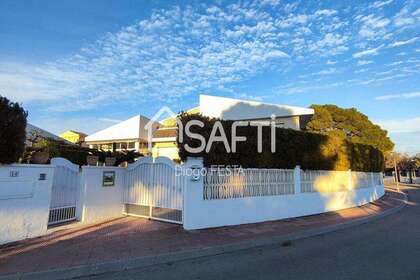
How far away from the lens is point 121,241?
23.1 ft

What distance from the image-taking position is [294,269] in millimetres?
5309

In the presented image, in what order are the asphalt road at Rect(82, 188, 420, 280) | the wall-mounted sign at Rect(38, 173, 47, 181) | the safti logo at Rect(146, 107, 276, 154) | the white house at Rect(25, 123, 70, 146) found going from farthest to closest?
the white house at Rect(25, 123, 70, 146), the safti logo at Rect(146, 107, 276, 154), the wall-mounted sign at Rect(38, 173, 47, 181), the asphalt road at Rect(82, 188, 420, 280)

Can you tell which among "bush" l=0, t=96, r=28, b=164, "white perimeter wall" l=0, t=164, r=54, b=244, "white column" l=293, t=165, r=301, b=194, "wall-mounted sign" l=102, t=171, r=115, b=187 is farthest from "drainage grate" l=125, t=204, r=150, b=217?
"white column" l=293, t=165, r=301, b=194

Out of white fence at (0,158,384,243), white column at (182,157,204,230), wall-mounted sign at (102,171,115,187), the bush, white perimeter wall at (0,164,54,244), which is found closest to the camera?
the bush

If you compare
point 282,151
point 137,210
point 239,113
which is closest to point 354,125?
point 239,113

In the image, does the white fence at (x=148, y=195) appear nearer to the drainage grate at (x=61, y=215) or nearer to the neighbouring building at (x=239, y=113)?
the drainage grate at (x=61, y=215)

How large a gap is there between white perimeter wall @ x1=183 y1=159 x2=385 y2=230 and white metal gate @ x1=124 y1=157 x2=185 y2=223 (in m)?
0.59

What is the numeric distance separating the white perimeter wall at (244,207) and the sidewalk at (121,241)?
0.33m

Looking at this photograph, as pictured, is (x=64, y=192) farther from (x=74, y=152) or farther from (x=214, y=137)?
(x=74, y=152)

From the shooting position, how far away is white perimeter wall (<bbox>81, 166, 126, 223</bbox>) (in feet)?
29.8

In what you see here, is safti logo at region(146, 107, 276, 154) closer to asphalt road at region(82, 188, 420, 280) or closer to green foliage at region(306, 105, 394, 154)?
asphalt road at region(82, 188, 420, 280)

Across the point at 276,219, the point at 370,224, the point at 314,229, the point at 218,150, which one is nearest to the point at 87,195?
the point at 218,150

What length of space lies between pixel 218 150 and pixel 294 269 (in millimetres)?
4533

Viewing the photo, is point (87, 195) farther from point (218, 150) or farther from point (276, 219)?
point (276, 219)
